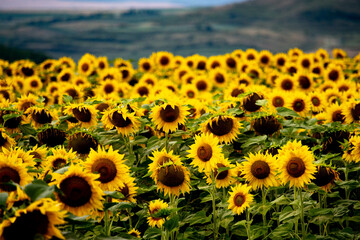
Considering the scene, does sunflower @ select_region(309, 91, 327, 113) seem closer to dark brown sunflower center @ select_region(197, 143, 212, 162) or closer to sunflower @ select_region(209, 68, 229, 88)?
sunflower @ select_region(209, 68, 229, 88)

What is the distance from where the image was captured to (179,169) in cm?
395

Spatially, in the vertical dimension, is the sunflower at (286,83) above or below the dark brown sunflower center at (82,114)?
below

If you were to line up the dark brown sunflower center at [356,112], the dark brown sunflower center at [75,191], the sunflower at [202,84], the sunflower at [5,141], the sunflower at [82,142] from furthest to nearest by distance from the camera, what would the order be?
the sunflower at [202,84], the dark brown sunflower center at [356,112], the sunflower at [5,141], the sunflower at [82,142], the dark brown sunflower center at [75,191]

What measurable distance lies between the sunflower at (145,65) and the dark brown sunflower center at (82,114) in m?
5.93

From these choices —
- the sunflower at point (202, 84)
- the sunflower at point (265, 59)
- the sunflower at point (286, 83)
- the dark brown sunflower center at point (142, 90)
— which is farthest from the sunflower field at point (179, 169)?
the sunflower at point (265, 59)

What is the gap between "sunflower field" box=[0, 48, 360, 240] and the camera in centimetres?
277

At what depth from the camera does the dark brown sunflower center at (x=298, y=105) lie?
626 centimetres

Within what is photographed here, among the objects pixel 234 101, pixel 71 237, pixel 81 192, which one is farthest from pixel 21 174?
pixel 234 101

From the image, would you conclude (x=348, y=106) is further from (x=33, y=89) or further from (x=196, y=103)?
(x=33, y=89)

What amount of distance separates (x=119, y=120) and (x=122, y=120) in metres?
0.03

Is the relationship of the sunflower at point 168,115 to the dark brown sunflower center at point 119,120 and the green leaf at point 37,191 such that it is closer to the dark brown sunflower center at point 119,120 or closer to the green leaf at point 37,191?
the dark brown sunflower center at point 119,120

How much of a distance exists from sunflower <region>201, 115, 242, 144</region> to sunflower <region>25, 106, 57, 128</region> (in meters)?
2.19

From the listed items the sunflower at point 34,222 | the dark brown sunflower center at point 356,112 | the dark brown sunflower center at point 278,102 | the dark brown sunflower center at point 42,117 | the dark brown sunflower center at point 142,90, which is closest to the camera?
the sunflower at point 34,222

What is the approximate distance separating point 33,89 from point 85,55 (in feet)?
7.74
